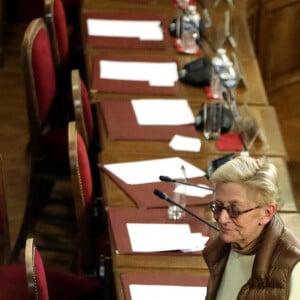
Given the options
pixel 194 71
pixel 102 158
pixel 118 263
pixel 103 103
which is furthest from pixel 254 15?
pixel 118 263

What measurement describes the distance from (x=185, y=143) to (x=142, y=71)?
0.78 meters

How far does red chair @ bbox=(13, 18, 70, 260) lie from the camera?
445cm

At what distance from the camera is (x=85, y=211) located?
3.78 metres

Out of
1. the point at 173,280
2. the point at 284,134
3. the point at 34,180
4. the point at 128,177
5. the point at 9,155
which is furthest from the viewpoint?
the point at 284,134

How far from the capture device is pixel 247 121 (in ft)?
14.2

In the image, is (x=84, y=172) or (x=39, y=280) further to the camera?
(x=84, y=172)

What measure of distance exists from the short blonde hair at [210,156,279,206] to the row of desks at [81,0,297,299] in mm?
906

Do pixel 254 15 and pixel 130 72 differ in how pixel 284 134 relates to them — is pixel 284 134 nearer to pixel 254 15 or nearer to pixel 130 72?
pixel 254 15

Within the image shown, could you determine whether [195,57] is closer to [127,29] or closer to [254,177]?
[127,29]

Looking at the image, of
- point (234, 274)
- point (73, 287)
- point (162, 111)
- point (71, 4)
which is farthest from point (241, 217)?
point (71, 4)

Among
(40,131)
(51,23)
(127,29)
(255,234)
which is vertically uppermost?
(255,234)

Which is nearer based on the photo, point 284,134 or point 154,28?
point 154,28

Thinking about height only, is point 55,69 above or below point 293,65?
above

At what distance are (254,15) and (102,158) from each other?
2.39 meters
